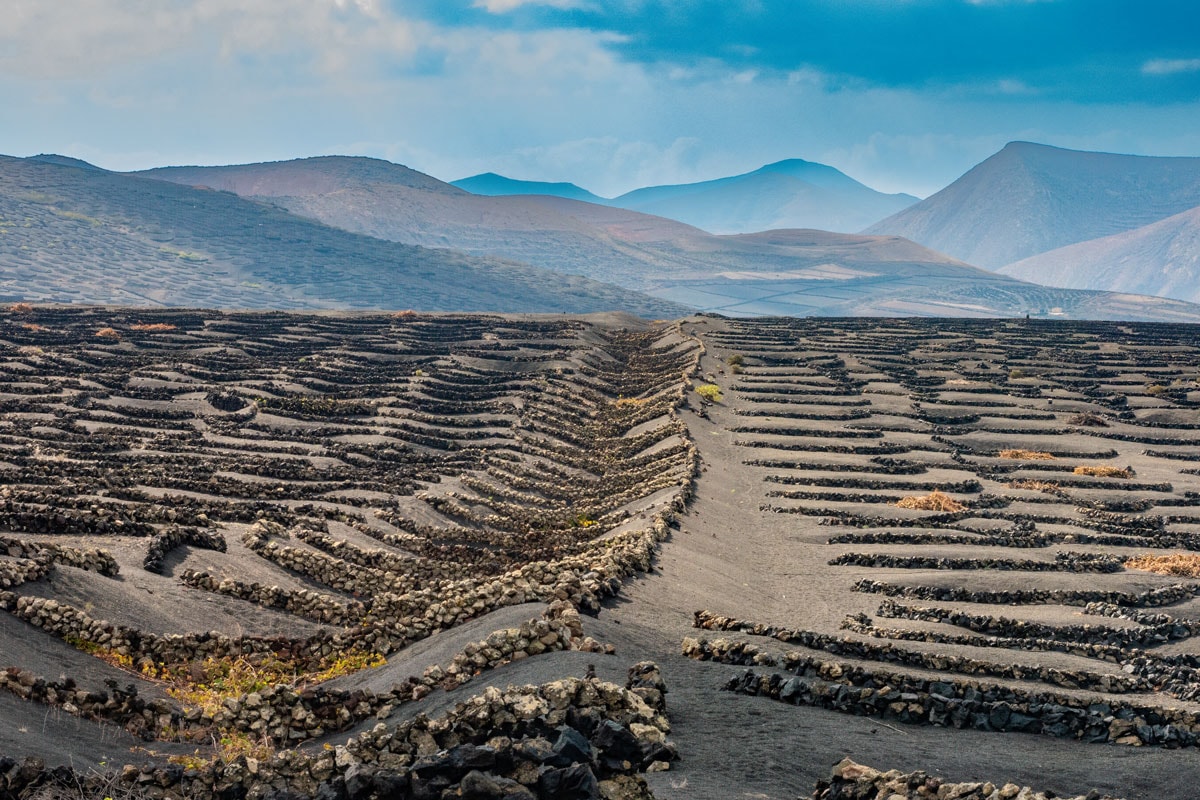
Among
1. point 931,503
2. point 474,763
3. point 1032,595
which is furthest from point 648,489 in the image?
point 474,763

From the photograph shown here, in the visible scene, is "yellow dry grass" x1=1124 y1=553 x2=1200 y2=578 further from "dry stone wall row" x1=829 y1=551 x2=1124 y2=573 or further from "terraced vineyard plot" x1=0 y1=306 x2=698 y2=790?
"terraced vineyard plot" x1=0 y1=306 x2=698 y2=790

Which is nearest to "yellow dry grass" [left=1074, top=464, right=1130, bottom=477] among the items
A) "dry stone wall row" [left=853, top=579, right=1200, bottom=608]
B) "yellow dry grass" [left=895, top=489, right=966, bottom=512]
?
"yellow dry grass" [left=895, top=489, right=966, bottom=512]

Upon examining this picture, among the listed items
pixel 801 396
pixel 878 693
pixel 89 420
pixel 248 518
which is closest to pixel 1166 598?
pixel 878 693

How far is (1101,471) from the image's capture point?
50906mm

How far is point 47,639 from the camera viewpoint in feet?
66.1

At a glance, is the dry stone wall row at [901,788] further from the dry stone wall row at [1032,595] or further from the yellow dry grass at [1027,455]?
the yellow dry grass at [1027,455]

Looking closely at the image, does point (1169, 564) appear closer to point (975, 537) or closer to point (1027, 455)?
point (975, 537)

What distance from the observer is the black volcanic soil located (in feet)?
54.6

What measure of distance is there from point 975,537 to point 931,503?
207 inches

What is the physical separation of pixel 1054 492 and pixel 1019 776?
1370 inches

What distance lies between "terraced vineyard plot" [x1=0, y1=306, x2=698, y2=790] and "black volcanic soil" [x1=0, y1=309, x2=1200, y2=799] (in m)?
0.21

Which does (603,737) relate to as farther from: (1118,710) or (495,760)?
(1118,710)

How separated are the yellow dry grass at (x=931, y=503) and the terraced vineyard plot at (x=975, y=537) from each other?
114 mm

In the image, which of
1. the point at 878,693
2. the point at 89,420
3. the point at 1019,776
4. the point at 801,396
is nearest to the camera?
the point at 1019,776
